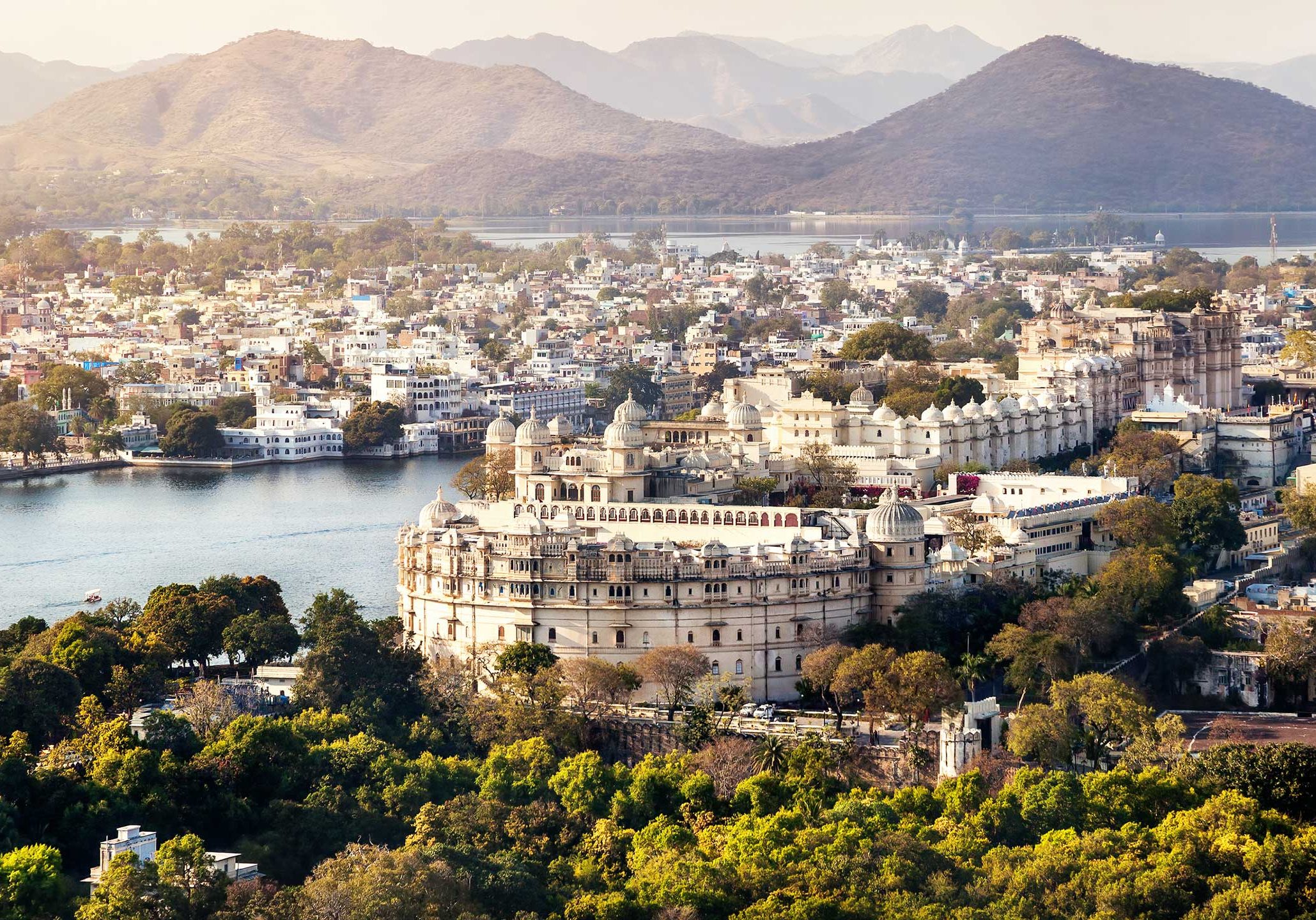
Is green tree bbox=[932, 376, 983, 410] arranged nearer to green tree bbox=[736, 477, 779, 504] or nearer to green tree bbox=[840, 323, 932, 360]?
green tree bbox=[840, 323, 932, 360]

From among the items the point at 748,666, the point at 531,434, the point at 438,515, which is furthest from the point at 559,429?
the point at 748,666

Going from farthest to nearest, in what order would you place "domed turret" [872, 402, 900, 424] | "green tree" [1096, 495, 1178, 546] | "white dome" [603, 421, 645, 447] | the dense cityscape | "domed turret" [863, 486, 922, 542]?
"domed turret" [872, 402, 900, 424], "white dome" [603, 421, 645, 447], "green tree" [1096, 495, 1178, 546], "domed turret" [863, 486, 922, 542], the dense cityscape

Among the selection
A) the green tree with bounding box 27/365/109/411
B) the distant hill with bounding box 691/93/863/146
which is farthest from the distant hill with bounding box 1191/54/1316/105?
the green tree with bounding box 27/365/109/411

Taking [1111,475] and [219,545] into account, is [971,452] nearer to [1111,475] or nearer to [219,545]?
[1111,475]

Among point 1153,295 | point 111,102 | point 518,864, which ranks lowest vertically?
point 518,864

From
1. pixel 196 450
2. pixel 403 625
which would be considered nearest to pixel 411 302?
pixel 196 450

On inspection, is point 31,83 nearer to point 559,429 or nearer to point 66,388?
point 66,388
